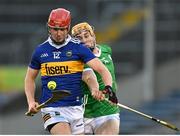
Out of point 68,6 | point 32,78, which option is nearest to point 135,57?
point 68,6

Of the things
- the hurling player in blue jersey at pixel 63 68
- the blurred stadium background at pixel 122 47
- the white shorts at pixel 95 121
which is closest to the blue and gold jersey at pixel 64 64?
the hurling player in blue jersey at pixel 63 68

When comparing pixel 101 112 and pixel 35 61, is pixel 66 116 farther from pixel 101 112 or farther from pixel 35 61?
pixel 101 112

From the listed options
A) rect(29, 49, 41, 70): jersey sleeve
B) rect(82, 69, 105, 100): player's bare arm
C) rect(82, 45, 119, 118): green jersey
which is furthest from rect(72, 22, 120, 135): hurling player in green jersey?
rect(29, 49, 41, 70): jersey sleeve

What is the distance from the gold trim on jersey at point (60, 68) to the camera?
9312 millimetres

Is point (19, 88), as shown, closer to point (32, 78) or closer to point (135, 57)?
point (135, 57)

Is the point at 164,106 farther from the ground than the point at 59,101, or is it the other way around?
the point at 59,101

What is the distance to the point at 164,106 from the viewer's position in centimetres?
1820

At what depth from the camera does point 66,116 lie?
9.38 meters

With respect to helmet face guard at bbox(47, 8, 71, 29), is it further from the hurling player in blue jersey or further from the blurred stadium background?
the blurred stadium background

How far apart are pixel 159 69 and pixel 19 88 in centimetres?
248

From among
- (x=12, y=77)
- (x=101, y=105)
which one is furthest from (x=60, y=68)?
(x=12, y=77)

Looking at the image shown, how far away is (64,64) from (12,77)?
31.0 feet

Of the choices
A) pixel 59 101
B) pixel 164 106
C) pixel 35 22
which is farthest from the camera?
pixel 35 22

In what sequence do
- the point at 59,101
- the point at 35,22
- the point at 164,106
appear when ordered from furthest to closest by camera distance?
1. the point at 35,22
2. the point at 164,106
3. the point at 59,101
